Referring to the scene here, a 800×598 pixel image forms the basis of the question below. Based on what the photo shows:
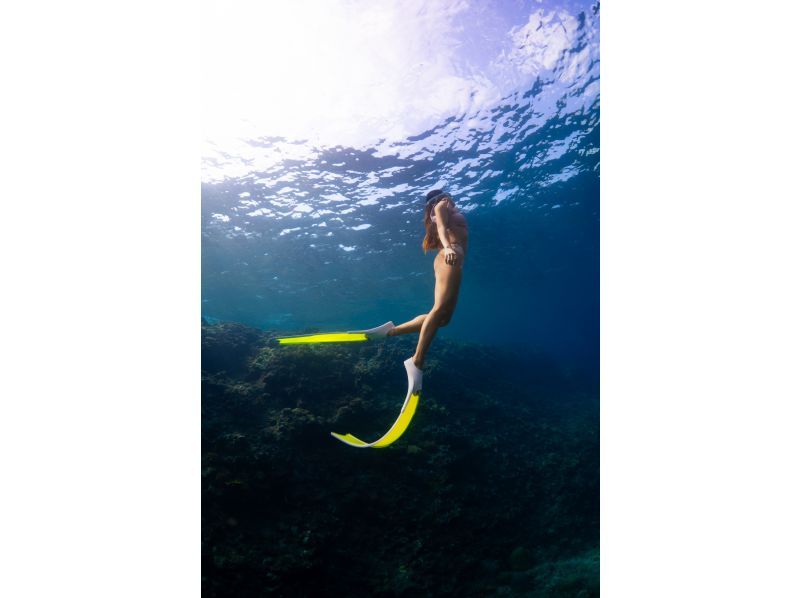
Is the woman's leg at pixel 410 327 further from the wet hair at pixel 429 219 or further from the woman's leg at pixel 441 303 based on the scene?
the wet hair at pixel 429 219

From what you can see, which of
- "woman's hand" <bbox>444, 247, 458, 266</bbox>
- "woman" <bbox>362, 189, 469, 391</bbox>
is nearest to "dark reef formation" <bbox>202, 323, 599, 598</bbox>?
"woman" <bbox>362, 189, 469, 391</bbox>

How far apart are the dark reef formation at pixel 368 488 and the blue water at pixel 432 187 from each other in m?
3.80

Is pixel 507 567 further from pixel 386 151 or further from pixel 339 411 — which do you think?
pixel 386 151

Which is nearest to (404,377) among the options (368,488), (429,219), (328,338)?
(368,488)

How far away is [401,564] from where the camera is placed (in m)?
6.10

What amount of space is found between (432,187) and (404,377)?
28.0 ft

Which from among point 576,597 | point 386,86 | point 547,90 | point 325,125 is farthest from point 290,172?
point 576,597

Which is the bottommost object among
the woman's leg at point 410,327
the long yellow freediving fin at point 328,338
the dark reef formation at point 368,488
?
the dark reef formation at point 368,488

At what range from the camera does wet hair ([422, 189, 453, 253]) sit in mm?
5176

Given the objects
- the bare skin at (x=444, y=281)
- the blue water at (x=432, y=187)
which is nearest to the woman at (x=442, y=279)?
the bare skin at (x=444, y=281)

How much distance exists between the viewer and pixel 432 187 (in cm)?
1572

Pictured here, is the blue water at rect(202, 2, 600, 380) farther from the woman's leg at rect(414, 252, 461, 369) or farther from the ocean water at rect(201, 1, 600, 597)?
the woman's leg at rect(414, 252, 461, 369)

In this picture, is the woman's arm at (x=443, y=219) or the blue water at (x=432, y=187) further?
the blue water at (x=432, y=187)

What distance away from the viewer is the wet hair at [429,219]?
5176mm
